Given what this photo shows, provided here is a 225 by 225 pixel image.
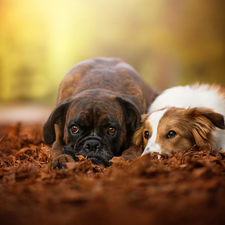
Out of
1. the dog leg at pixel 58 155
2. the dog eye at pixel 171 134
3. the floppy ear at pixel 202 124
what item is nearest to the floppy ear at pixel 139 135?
the dog eye at pixel 171 134

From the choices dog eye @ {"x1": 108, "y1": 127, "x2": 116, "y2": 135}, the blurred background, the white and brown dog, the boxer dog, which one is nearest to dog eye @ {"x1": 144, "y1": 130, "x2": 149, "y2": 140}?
the white and brown dog

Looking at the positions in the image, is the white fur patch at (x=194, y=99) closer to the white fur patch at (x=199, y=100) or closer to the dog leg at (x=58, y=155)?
the white fur patch at (x=199, y=100)

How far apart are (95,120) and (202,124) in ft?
3.93

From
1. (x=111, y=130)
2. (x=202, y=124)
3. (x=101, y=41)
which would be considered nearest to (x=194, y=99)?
(x=202, y=124)

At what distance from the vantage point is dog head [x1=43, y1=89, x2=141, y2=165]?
Answer: 3270mm

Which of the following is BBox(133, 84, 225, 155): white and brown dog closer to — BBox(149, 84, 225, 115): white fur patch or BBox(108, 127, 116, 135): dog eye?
BBox(149, 84, 225, 115): white fur patch

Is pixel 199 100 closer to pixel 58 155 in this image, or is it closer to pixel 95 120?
pixel 95 120

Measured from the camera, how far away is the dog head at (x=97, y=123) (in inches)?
129

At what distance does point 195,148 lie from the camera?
10.6ft

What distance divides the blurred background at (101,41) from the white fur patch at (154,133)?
31.0 feet

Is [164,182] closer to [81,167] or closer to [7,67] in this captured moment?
[81,167]

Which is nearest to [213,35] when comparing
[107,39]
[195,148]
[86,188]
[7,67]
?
[107,39]

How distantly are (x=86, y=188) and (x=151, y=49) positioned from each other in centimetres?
1241

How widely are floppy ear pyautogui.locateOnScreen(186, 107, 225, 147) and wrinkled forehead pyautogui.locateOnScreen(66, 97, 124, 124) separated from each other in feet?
2.80
